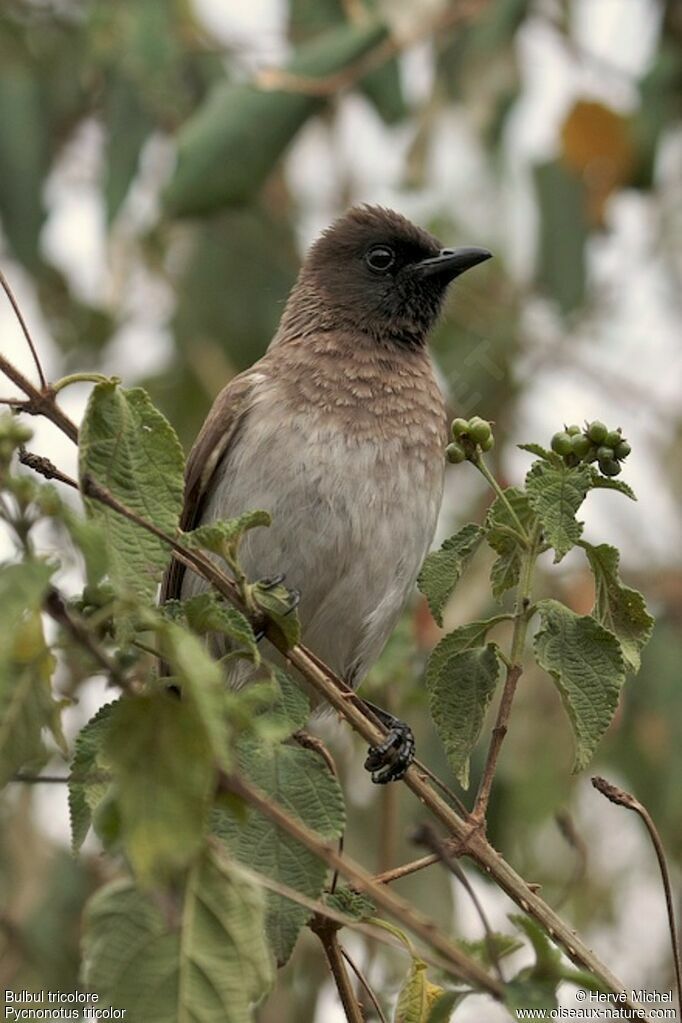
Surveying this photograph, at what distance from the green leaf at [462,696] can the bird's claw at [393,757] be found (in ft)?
2.71

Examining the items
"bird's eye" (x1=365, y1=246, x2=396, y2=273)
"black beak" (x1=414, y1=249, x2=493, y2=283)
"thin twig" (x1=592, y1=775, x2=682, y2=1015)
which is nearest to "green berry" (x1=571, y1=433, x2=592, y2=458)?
"thin twig" (x1=592, y1=775, x2=682, y2=1015)

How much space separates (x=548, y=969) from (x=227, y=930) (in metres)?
0.43

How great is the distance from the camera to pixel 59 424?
7.21 ft

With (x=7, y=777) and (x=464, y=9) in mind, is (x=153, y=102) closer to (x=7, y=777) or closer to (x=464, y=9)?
(x=464, y=9)

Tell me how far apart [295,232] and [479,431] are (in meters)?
4.20

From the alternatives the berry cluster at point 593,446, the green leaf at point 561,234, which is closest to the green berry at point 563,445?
the berry cluster at point 593,446

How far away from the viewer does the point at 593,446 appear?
253cm

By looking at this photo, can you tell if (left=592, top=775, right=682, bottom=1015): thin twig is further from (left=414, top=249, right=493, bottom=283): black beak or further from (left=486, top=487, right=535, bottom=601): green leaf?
(left=414, top=249, right=493, bottom=283): black beak

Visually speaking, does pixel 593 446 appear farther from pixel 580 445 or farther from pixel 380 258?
pixel 380 258

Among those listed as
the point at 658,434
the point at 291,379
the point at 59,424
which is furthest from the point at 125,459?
the point at 658,434

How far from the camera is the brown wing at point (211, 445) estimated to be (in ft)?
14.3

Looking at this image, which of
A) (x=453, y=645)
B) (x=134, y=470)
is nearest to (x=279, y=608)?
(x=134, y=470)

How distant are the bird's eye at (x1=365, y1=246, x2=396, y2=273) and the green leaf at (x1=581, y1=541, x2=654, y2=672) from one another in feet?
8.08

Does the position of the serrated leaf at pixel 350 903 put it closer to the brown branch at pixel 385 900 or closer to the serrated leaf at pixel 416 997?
the serrated leaf at pixel 416 997
